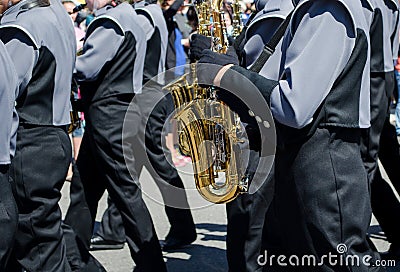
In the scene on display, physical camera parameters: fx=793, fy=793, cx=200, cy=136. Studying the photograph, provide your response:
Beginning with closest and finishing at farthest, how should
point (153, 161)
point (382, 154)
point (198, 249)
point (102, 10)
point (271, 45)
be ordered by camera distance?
point (271, 45) → point (102, 10) → point (382, 154) → point (198, 249) → point (153, 161)

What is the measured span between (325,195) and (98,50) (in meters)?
2.34

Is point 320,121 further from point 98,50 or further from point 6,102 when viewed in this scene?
point 98,50

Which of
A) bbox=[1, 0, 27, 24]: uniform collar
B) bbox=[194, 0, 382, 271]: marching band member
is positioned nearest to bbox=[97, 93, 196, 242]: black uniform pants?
bbox=[1, 0, 27, 24]: uniform collar

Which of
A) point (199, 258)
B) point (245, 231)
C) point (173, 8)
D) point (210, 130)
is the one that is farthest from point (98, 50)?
point (173, 8)

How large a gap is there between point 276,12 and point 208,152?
0.66m

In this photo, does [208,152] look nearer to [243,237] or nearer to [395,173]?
[243,237]

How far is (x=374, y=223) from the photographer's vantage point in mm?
5797

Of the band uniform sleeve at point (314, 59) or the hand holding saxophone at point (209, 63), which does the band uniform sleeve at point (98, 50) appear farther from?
the band uniform sleeve at point (314, 59)

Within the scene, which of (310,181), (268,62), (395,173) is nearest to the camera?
(310,181)

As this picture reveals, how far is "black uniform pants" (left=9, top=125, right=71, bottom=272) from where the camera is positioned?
12.3ft

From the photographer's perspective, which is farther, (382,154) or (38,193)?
(382,154)

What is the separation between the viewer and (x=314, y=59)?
2520 mm

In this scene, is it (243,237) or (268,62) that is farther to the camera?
(243,237)

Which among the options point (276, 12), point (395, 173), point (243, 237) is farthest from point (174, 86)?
point (395, 173)
